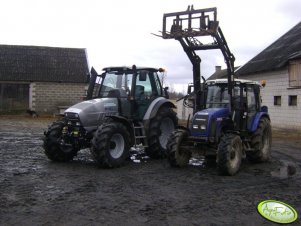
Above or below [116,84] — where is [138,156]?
below

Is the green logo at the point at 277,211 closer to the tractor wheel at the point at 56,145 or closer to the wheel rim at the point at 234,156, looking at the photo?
the wheel rim at the point at 234,156

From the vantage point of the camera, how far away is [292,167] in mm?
10219

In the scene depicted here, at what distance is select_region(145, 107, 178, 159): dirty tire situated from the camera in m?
10.8

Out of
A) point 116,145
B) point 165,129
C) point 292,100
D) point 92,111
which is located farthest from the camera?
point 292,100

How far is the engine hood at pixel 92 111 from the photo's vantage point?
382 inches

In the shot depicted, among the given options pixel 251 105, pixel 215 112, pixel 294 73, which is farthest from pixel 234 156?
pixel 294 73

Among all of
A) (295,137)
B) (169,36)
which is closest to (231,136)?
(169,36)

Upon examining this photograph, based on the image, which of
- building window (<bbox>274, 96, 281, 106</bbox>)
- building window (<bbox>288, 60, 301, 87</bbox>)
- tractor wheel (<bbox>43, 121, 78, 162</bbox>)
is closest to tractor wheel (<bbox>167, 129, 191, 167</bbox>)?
tractor wheel (<bbox>43, 121, 78, 162</bbox>)

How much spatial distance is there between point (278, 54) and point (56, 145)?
17.3 metres

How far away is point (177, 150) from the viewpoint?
368 inches

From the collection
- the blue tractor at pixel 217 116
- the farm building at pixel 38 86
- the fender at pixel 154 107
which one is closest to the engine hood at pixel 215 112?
the blue tractor at pixel 217 116

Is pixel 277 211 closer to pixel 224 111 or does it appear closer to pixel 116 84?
pixel 224 111

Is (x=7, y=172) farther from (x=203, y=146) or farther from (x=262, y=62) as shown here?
(x=262, y=62)

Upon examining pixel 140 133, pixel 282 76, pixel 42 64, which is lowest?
pixel 140 133
